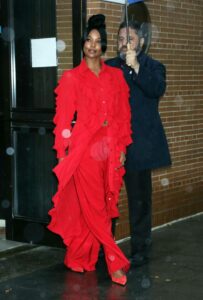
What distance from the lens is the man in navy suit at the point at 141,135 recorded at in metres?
6.02

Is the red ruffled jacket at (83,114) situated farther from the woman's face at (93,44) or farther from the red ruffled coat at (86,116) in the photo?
the woman's face at (93,44)

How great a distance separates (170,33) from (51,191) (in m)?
2.39

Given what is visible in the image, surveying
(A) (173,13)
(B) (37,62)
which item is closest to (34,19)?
(B) (37,62)

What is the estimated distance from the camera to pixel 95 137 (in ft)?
19.1

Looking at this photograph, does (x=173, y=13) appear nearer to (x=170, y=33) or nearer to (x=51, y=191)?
(x=170, y=33)

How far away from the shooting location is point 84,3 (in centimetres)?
656

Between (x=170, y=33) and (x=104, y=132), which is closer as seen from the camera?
(x=104, y=132)

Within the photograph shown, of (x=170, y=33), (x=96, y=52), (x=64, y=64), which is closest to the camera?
(x=96, y=52)

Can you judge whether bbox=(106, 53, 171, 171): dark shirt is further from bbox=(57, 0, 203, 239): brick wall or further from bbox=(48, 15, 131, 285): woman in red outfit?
bbox=(57, 0, 203, 239): brick wall

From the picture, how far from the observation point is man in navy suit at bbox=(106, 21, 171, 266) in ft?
19.7

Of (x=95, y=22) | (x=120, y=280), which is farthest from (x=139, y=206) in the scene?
(x=95, y=22)

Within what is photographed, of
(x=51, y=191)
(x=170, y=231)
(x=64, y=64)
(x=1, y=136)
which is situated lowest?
(x=170, y=231)

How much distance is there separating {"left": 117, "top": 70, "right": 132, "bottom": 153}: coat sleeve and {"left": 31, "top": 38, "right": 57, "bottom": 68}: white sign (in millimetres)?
1119

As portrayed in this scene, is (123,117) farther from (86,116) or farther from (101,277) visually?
(101,277)
